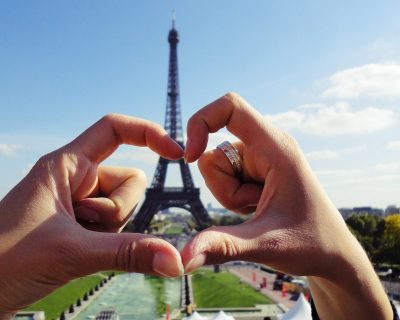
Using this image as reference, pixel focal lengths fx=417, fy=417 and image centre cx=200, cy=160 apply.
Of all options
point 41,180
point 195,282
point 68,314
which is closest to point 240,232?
point 41,180

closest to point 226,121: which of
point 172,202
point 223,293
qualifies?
point 223,293

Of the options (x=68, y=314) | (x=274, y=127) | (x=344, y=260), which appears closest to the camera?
(x=344, y=260)

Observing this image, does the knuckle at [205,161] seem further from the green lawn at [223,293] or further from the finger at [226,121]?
the green lawn at [223,293]

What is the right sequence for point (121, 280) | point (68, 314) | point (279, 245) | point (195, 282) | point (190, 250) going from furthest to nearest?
1. point (121, 280)
2. point (195, 282)
3. point (68, 314)
4. point (279, 245)
5. point (190, 250)

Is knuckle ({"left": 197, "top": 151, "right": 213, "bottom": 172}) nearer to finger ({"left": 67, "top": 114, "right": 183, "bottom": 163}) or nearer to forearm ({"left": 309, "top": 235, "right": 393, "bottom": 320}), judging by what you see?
finger ({"left": 67, "top": 114, "right": 183, "bottom": 163})

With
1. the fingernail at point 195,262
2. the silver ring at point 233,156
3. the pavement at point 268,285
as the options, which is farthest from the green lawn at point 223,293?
the fingernail at point 195,262

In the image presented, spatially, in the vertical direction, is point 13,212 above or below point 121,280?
above

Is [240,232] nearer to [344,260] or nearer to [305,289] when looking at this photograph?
[344,260]

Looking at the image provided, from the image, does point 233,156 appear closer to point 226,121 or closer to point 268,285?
point 226,121
